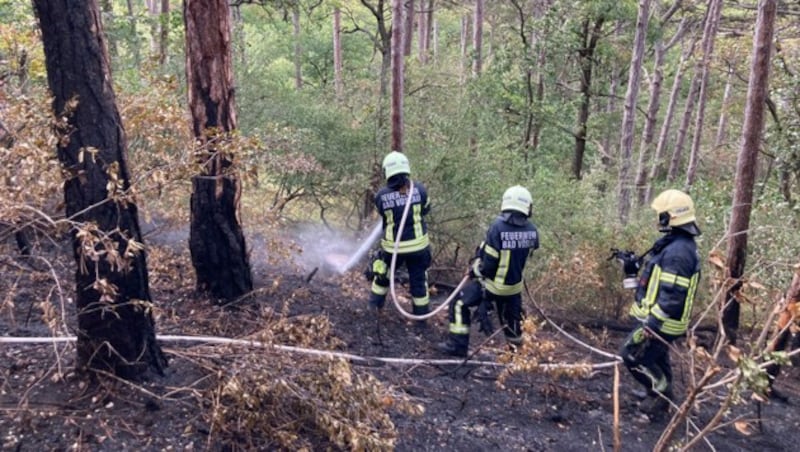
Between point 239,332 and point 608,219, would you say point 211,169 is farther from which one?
point 608,219

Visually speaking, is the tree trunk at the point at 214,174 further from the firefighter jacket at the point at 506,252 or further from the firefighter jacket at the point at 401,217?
the firefighter jacket at the point at 506,252

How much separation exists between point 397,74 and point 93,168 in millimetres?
6235

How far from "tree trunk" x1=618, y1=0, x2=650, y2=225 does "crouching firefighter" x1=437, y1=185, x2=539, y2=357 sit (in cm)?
590

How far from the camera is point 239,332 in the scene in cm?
516

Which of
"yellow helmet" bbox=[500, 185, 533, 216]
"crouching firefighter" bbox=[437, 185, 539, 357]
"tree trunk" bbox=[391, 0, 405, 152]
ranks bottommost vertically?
"crouching firefighter" bbox=[437, 185, 539, 357]

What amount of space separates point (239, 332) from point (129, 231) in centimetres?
195

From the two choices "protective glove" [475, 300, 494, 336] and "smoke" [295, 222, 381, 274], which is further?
"smoke" [295, 222, 381, 274]

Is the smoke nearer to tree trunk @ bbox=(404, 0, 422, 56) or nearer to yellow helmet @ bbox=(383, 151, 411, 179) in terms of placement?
yellow helmet @ bbox=(383, 151, 411, 179)

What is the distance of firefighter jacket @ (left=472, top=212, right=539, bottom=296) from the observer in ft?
18.3

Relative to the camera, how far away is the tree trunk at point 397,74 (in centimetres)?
885

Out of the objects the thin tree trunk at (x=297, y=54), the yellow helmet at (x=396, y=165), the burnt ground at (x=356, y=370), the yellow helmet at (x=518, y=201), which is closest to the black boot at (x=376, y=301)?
the burnt ground at (x=356, y=370)

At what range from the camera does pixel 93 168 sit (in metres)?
3.27

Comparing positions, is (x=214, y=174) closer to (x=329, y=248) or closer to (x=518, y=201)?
(x=518, y=201)

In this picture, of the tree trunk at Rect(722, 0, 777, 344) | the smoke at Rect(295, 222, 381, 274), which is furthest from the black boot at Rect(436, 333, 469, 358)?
the smoke at Rect(295, 222, 381, 274)
